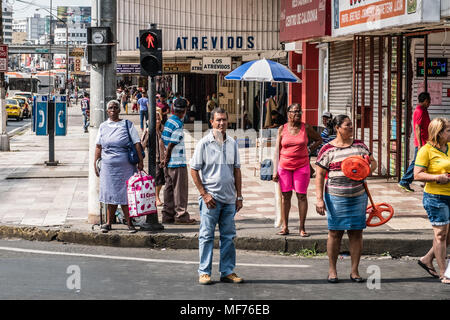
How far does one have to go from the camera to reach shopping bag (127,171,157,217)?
10.1 m

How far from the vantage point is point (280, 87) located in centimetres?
2736

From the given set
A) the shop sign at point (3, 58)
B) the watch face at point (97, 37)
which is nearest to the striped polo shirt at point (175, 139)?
the watch face at point (97, 37)

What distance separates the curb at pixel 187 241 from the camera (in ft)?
32.7

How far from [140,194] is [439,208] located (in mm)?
3907

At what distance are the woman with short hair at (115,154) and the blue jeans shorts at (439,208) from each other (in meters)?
3.95

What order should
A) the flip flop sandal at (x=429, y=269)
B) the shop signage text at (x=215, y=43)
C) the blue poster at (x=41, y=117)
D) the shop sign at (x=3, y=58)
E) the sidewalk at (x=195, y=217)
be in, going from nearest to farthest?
the flip flop sandal at (x=429, y=269) → the sidewalk at (x=195, y=217) → the blue poster at (x=41, y=117) → the shop signage text at (x=215, y=43) → the shop sign at (x=3, y=58)

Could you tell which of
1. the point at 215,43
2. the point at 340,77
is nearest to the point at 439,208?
the point at 340,77

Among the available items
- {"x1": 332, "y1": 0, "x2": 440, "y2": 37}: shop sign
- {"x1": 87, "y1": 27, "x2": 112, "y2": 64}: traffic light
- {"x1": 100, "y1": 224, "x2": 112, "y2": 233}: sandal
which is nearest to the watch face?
{"x1": 87, "y1": 27, "x2": 112, "y2": 64}: traffic light

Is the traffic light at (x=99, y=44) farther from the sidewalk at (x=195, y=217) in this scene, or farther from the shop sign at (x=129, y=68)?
the shop sign at (x=129, y=68)

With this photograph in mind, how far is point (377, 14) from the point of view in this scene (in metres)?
13.9

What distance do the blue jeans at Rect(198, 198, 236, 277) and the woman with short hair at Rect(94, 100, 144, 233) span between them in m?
2.58

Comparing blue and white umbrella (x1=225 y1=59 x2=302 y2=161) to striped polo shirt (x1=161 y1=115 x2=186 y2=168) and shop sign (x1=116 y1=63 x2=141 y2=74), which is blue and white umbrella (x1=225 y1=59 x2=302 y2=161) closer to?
striped polo shirt (x1=161 y1=115 x2=186 y2=168)

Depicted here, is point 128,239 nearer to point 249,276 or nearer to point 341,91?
point 249,276

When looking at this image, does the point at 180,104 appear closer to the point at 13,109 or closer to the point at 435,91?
the point at 435,91
